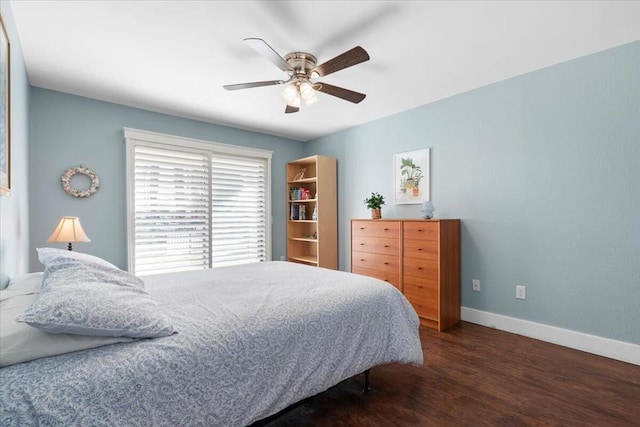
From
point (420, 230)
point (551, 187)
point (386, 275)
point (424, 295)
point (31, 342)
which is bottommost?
point (424, 295)

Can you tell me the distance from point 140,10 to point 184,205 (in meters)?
2.39

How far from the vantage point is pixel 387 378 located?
2117 millimetres

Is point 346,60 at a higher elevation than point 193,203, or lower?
higher

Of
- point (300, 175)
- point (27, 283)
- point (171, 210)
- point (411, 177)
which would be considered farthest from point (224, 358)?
point (300, 175)

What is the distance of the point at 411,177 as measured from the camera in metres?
3.74

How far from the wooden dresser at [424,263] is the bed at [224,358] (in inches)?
44.5

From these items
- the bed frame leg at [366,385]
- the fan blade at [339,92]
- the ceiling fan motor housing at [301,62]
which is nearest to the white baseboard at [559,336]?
the bed frame leg at [366,385]

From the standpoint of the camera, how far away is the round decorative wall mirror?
123 inches

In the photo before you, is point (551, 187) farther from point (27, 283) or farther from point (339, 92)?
point (27, 283)

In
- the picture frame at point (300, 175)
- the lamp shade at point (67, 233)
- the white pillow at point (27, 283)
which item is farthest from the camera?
the picture frame at point (300, 175)

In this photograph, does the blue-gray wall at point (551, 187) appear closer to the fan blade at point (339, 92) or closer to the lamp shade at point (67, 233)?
the fan blade at point (339, 92)

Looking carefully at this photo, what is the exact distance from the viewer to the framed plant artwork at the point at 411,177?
3.61 m

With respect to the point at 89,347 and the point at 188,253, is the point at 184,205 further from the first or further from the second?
the point at 89,347

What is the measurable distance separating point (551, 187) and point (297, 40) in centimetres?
255
